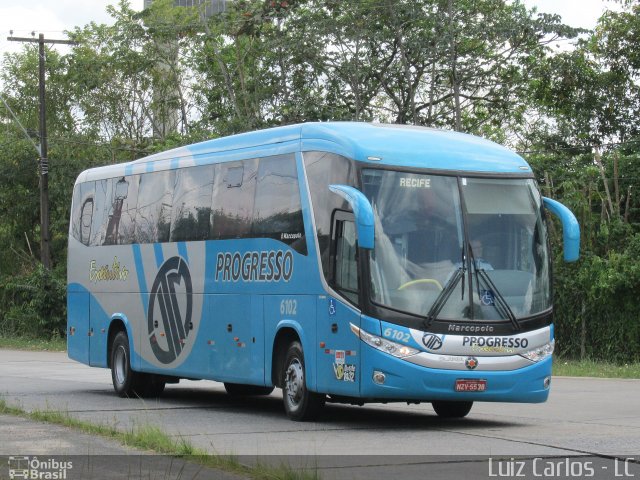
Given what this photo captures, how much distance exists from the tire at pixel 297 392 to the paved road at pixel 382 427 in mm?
207

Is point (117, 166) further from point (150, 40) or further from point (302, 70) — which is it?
point (150, 40)

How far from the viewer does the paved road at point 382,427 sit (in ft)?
36.9

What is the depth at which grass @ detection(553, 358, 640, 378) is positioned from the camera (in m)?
24.1

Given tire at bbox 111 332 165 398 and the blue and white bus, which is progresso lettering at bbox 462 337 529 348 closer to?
the blue and white bus

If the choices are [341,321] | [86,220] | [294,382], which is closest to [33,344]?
[86,220]

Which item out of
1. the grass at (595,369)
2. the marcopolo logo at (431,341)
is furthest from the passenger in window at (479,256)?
the grass at (595,369)

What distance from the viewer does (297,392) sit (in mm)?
15188

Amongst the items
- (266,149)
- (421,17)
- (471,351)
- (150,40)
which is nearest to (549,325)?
(471,351)

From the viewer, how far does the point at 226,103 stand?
47906mm

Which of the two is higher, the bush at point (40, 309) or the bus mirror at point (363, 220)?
the bus mirror at point (363, 220)

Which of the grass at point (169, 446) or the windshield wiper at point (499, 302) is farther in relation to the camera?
the windshield wiper at point (499, 302)

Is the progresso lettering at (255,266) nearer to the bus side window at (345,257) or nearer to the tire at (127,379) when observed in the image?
the bus side window at (345,257)

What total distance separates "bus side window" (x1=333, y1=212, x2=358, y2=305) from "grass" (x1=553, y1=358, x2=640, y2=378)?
10932 millimetres

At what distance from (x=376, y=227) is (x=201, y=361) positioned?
4.83 metres
